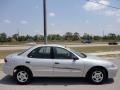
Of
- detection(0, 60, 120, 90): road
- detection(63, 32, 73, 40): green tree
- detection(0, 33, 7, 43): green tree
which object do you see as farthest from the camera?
detection(63, 32, 73, 40): green tree

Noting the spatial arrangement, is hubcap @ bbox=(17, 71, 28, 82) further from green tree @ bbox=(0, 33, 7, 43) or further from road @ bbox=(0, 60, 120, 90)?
green tree @ bbox=(0, 33, 7, 43)

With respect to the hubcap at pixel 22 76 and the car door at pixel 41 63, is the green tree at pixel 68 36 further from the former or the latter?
the hubcap at pixel 22 76

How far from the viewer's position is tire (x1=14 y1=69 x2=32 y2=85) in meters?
9.93

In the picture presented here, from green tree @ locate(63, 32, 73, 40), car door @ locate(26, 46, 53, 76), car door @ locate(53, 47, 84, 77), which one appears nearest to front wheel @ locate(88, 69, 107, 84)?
car door @ locate(53, 47, 84, 77)

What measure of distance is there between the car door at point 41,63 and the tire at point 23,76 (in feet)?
0.75

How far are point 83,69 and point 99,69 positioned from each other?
0.58 meters

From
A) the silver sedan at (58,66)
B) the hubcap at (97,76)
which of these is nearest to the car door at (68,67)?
the silver sedan at (58,66)

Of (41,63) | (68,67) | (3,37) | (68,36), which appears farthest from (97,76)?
(68,36)

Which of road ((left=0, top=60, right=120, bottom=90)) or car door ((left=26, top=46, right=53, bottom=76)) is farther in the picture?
car door ((left=26, top=46, right=53, bottom=76))

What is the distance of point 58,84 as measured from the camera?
9.95 metres

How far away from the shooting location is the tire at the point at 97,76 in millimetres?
9961

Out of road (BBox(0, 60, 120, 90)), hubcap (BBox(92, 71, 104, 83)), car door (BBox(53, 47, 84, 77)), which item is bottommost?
road (BBox(0, 60, 120, 90))

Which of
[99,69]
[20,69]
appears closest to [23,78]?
[20,69]
